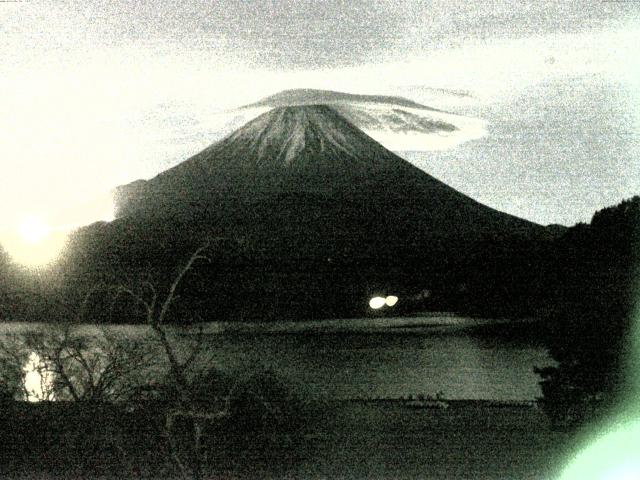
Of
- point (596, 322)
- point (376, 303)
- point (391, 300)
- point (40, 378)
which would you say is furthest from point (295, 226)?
point (596, 322)

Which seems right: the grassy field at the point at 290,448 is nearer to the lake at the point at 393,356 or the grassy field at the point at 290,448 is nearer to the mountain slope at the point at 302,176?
the lake at the point at 393,356

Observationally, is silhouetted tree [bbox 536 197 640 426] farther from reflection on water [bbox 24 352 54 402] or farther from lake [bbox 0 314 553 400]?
lake [bbox 0 314 553 400]

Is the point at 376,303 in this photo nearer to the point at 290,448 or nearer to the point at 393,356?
the point at 393,356

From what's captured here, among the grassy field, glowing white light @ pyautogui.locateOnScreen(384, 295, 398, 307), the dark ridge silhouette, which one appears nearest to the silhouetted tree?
the grassy field

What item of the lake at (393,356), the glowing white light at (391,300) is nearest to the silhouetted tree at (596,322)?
the lake at (393,356)

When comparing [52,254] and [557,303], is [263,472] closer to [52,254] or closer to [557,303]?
[557,303]
